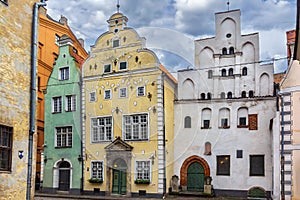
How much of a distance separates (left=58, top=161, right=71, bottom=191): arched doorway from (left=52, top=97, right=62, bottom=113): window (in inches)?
139

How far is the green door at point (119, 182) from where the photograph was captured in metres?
23.3

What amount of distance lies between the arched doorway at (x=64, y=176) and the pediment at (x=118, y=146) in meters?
3.32

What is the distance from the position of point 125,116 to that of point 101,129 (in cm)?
195

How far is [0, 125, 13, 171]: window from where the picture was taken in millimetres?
10695

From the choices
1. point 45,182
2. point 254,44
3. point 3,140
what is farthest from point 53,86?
point 3,140

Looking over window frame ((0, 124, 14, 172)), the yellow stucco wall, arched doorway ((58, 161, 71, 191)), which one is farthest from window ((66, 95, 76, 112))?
window frame ((0, 124, 14, 172))

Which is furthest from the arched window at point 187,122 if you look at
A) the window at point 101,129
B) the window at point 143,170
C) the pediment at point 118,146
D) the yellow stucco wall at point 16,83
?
the yellow stucco wall at point 16,83

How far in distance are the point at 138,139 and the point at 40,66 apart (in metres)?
10.2

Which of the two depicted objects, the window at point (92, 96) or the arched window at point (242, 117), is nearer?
the arched window at point (242, 117)

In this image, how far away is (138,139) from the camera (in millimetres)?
23125

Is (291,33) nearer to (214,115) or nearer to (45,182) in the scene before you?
(214,115)

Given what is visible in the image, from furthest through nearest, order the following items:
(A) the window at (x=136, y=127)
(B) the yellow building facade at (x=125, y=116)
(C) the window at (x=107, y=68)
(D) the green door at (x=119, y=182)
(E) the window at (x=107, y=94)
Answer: (C) the window at (x=107, y=68) < (E) the window at (x=107, y=94) < (D) the green door at (x=119, y=182) < (A) the window at (x=136, y=127) < (B) the yellow building facade at (x=125, y=116)

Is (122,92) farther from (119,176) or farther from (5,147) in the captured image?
(5,147)

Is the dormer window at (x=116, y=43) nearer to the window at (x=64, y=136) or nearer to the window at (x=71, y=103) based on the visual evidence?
the window at (x=71, y=103)
